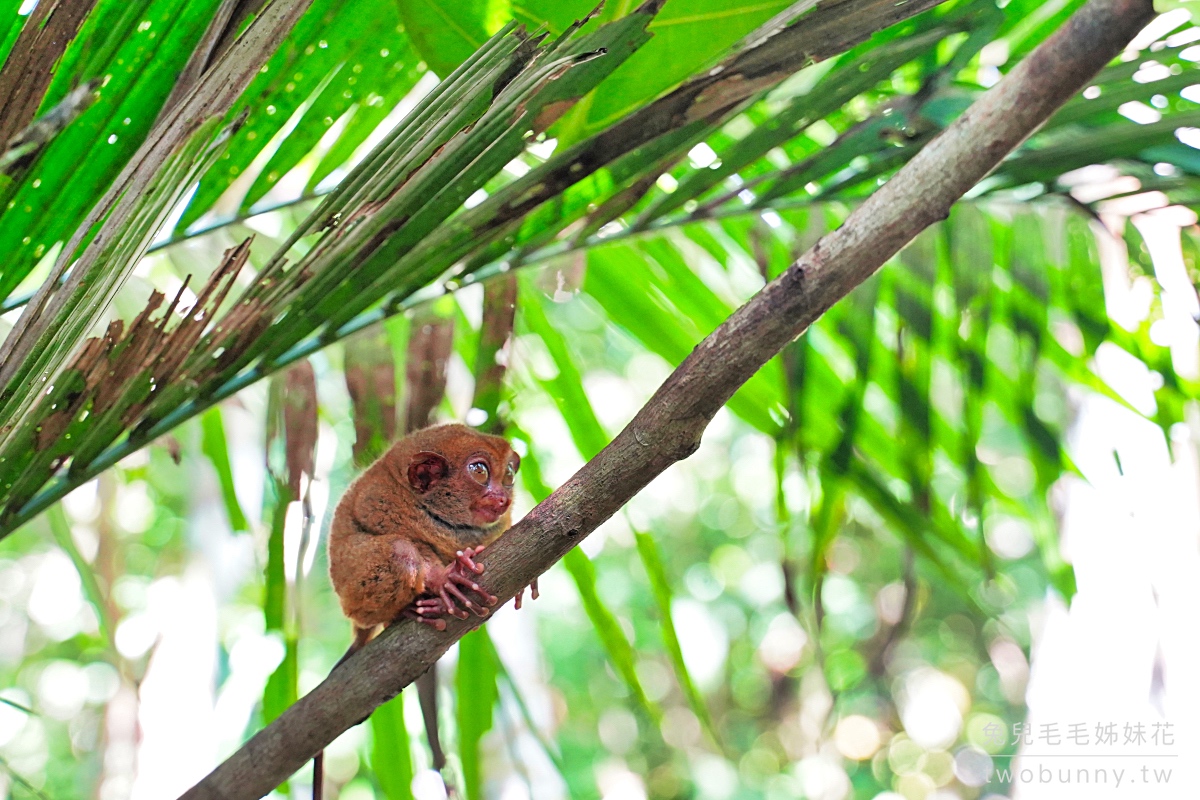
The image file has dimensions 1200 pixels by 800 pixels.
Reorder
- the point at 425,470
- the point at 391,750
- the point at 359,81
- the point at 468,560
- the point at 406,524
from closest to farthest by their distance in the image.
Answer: the point at 468,560, the point at 359,81, the point at 391,750, the point at 406,524, the point at 425,470

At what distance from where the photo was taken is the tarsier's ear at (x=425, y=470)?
262 centimetres

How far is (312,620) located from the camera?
10.9 ft

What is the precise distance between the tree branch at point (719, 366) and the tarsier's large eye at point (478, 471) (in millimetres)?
883

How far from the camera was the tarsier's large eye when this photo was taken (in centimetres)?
268

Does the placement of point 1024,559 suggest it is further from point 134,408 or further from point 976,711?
point 134,408

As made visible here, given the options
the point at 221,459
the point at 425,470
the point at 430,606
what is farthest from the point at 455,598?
Result: the point at 221,459

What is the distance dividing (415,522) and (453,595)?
752 millimetres

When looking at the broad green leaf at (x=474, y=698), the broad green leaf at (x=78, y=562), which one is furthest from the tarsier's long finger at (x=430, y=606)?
the broad green leaf at (x=78, y=562)

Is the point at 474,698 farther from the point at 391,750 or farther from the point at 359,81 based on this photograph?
the point at 359,81

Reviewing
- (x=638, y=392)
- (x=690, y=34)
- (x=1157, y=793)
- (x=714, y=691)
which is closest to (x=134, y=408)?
(x=690, y=34)

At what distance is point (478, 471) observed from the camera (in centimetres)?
269

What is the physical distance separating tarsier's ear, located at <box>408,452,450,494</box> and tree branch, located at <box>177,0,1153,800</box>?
82 centimetres

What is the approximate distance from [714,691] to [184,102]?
1459cm

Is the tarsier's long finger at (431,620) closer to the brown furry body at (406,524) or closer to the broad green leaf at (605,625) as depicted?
the brown furry body at (406,524)
